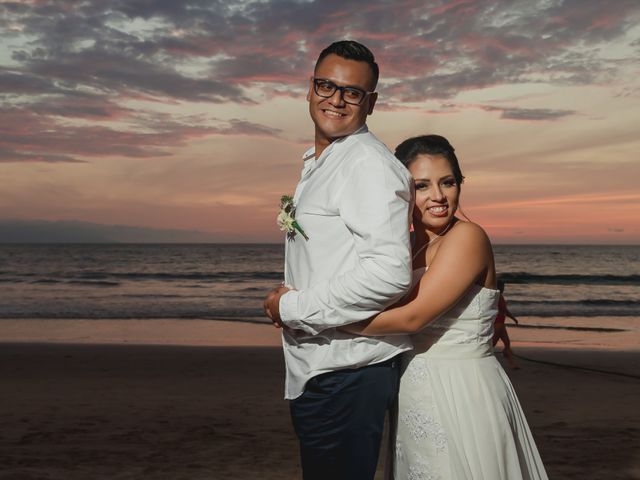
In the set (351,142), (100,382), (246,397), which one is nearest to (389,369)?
(351,142)

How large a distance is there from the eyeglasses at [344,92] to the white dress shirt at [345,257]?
110 millimetres

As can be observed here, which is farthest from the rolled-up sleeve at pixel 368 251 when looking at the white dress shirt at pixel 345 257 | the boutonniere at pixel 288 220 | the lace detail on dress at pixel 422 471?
the lace detail on dress at pixel 422 471

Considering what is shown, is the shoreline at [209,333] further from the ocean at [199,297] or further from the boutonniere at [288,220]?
the boutonniere at [288,220]

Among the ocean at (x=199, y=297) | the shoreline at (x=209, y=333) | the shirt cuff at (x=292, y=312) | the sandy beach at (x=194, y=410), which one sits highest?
the shirt cuff at (x=292, y=312)

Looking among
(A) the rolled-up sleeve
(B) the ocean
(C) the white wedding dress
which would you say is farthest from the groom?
(B) the ocean

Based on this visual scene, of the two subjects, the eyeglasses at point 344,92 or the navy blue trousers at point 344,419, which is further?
the eyeglasses at point 344,92

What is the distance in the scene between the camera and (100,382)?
8828mm

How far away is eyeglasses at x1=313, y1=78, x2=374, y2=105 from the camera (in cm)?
236

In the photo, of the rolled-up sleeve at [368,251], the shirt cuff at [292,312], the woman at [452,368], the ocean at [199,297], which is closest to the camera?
the rolled-up sleeve at [368,251]

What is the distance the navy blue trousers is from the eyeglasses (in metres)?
0.90

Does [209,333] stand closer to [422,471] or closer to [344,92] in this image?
[422,471]

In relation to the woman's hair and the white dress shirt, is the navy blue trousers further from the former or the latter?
the woman's hair

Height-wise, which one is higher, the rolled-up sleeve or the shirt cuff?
the rolled-up sleeve

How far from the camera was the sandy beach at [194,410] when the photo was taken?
5.36 meters
